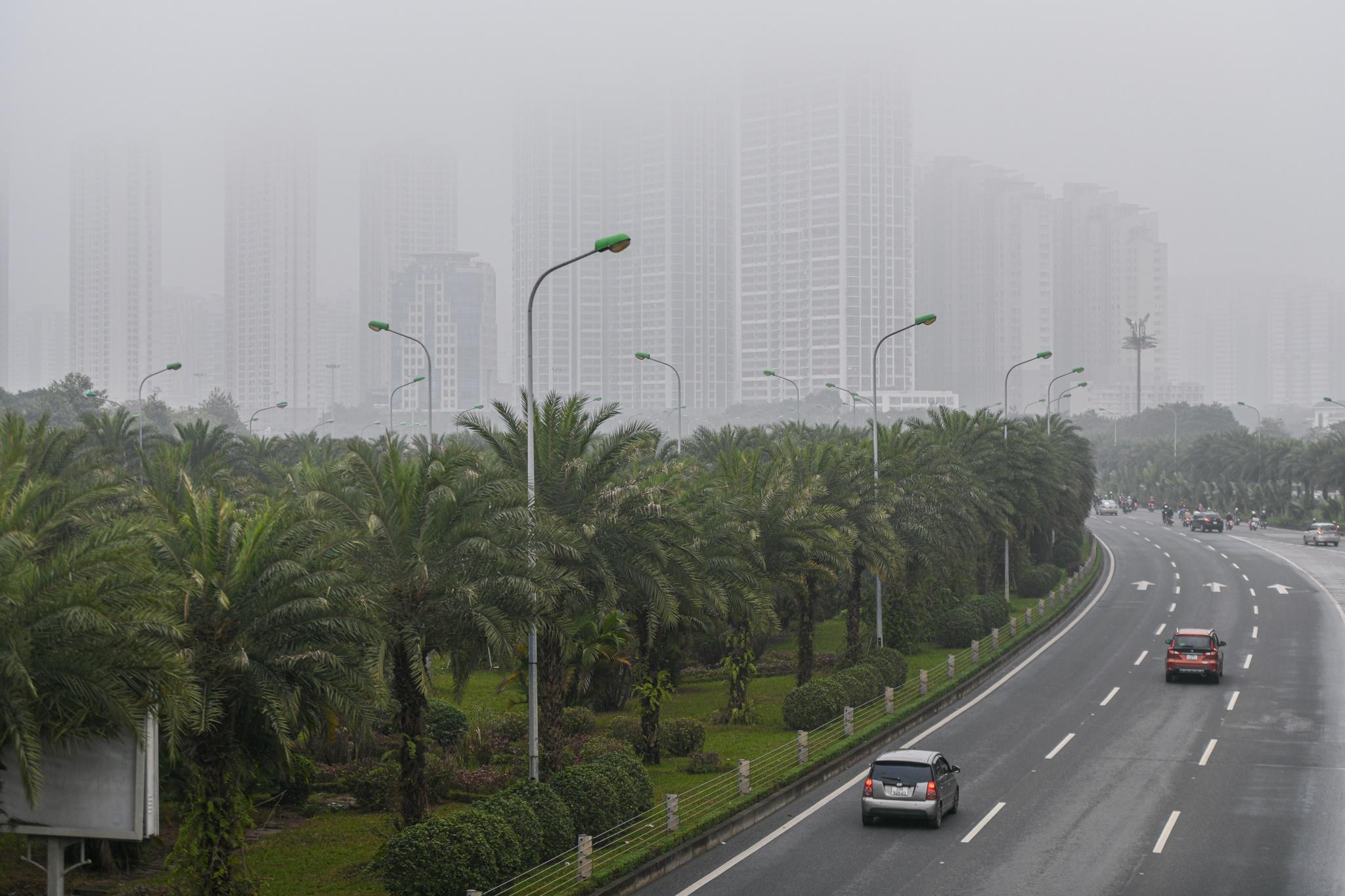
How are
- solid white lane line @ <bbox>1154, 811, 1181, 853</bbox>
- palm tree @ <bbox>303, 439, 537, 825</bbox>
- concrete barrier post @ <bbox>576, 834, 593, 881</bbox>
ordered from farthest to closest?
solid white lane line @ <bbox>1154, 811, 1181, 853</bbox> < palm tree @ <bbox>303, 439, 537, 825</bbox> < concrete barrier post @ <bbox>576, 834, 593, 881</bbox>

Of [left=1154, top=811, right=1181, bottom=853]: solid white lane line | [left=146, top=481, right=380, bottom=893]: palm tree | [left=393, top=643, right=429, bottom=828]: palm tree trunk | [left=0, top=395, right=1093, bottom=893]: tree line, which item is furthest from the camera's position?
[left=1154, top=811, right=1181, bottom=853]: solid white lane line

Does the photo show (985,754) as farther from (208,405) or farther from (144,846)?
(208,405)

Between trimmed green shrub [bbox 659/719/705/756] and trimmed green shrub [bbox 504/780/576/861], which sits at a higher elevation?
trimmed green shrub [bbox 504/780/576/861]

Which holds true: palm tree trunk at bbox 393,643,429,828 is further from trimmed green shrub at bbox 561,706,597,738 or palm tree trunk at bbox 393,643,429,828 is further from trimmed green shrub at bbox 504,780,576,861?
trimmed green shrub at bbox 561,706,597,738

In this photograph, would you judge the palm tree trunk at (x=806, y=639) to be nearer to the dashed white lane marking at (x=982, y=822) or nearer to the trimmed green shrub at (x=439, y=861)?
the dashed white lane marking at (x=982, y=822)

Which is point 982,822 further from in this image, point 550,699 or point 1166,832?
point 550,699

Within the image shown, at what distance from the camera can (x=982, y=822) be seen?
75.9 ft

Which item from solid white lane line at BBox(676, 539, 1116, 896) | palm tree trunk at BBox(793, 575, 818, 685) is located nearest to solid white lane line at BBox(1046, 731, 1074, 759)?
solid white lane line at BBox(676, 539, 1116, 896)

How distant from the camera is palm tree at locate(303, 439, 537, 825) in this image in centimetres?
2003

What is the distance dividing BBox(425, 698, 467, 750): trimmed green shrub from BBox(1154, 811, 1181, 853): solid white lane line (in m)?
14.2

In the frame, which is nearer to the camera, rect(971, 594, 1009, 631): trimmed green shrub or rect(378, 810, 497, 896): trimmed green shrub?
rect(378, 810, 497, 896): trimmed green shrub

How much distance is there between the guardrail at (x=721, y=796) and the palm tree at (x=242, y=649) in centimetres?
346

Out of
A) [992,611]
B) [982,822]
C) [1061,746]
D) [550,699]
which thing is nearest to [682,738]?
[550,699]

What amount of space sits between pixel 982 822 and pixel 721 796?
4.56 metres
